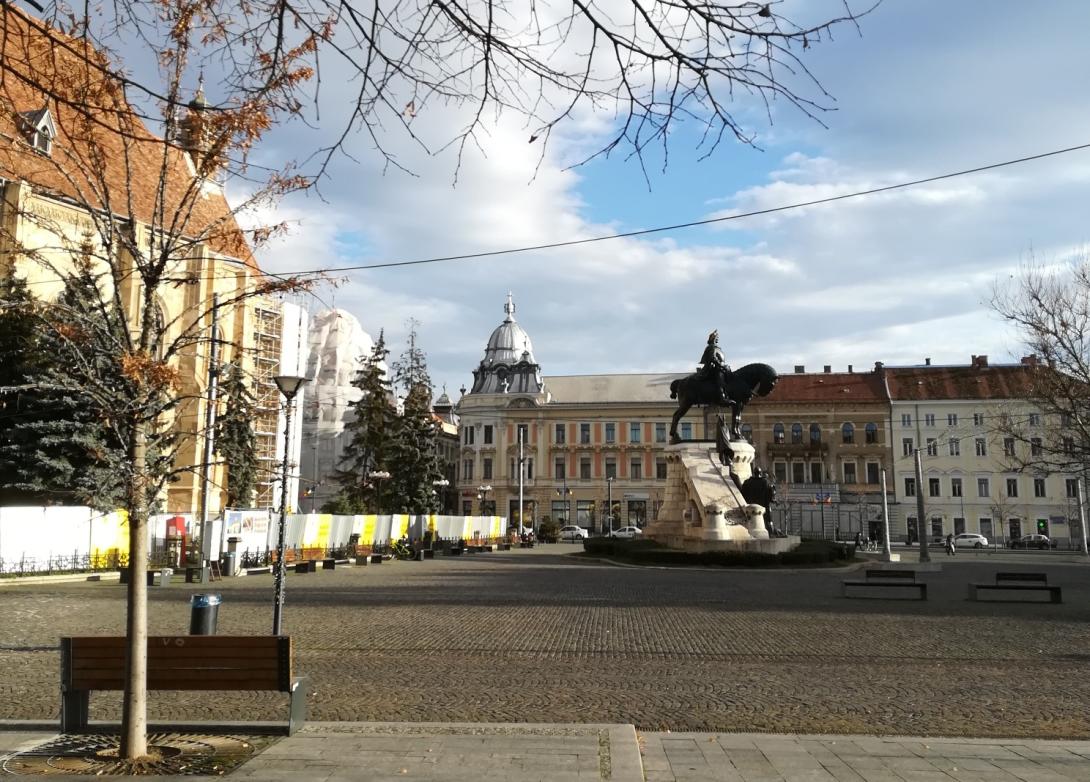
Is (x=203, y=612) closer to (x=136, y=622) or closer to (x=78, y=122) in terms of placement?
(x=136, y=622)

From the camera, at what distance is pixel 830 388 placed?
87625 millimetres

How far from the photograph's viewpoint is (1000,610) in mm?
18250

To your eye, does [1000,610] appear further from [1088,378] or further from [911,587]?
[1088,378]

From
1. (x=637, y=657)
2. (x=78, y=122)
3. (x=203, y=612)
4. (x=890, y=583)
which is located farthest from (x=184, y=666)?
(x=890, y=583)

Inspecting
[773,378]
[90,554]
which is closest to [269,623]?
[90,554]

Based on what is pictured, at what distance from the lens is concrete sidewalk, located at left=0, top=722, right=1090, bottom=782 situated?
604 centimetres

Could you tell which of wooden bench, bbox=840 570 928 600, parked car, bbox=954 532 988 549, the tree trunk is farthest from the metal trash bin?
parked car, bbox=954 532 988 549

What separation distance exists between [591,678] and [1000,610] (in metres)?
11.9

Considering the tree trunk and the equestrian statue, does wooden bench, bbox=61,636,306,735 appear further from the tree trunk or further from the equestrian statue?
the equestrian statue

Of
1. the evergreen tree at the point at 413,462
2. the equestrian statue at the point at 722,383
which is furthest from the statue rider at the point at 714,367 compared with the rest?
the evergreen tree at the point at 413,462

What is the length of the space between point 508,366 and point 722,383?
59.7m

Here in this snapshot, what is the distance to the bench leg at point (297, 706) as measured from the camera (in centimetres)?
715

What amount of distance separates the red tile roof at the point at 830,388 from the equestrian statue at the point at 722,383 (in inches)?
1967

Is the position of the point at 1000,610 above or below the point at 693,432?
below
